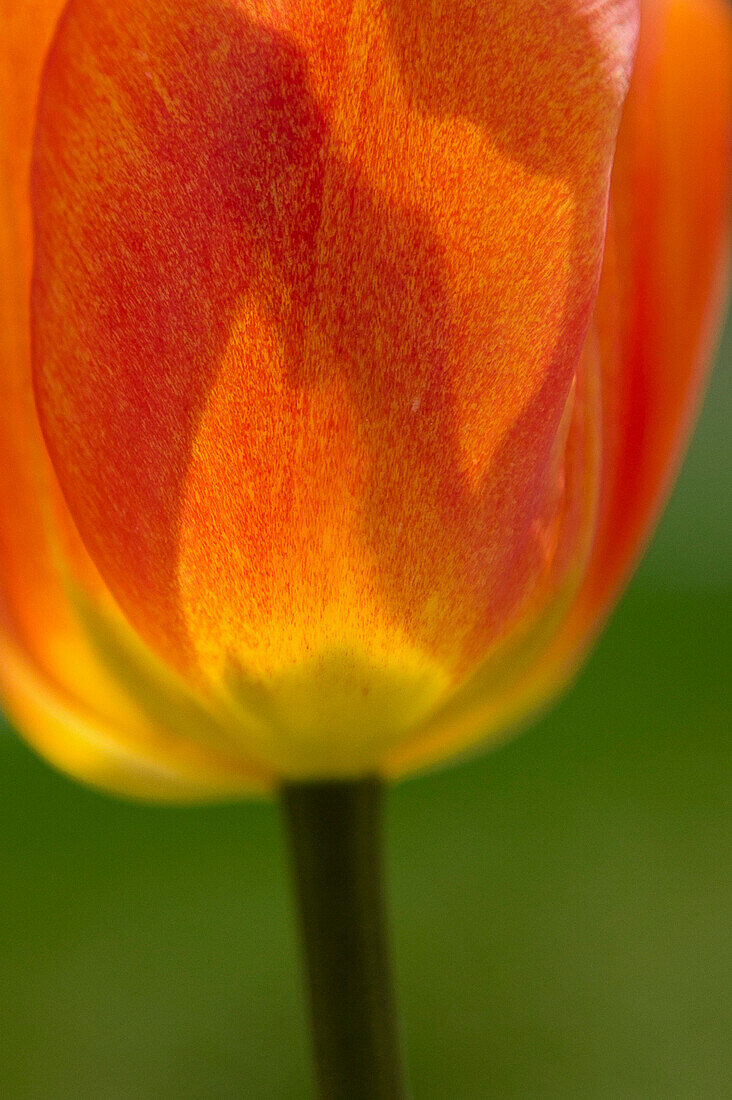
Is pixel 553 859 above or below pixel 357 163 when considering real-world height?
below

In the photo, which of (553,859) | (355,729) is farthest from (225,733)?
(553,859)

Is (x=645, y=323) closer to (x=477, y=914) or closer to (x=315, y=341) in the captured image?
(x=315, y=341)

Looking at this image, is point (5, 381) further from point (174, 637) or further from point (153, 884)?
point (153, 884)

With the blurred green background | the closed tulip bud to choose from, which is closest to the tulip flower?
the closed tulip bud


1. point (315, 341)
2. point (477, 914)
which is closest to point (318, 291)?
point (315, 341)

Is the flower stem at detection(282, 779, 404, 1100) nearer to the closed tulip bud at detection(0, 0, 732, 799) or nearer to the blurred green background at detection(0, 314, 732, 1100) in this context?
the closed tulip bud at detection(0, 0, 732, 799)

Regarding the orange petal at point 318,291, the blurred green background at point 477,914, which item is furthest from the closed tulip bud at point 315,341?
the blurred green background at point 477,914

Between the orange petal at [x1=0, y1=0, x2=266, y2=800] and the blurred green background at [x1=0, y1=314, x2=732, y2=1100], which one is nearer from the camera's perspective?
the orange petal at [x1=0, y1=0, x2=266, y2=800]
